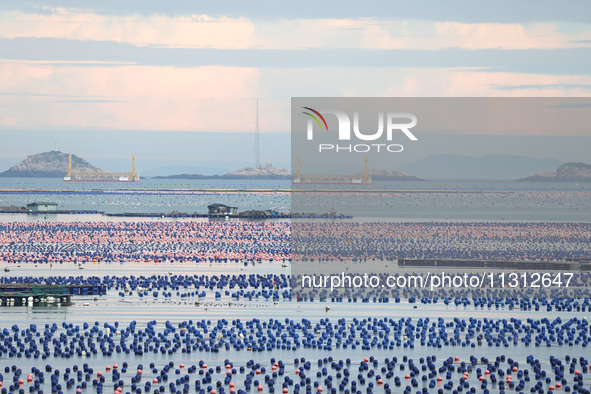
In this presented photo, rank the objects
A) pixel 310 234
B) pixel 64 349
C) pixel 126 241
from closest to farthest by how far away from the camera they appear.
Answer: pixel 64 349 → pixel 126 241 → pixel 310 234

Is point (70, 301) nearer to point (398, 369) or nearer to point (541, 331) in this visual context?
point (398, 369)

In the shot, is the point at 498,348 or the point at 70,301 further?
the point at 70,301

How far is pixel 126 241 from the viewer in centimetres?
10362

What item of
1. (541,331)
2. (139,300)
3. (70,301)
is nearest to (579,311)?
(541,331)

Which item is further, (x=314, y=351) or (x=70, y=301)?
(x=70, y=301)

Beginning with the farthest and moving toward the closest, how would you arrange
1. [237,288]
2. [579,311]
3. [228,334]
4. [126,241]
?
[126,241]
[237,288]
[579,311]
[228,334]

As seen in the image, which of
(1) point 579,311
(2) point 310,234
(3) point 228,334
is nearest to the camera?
(3) point 228,334

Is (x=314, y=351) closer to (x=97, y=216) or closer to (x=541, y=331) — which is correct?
(x=541, y=331)

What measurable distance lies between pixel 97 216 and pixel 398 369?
355 ft

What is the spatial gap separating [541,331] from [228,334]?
17177 mm

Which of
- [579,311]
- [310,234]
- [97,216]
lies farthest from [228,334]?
[97,216]

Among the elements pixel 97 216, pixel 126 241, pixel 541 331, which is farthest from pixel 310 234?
pixel 541 331

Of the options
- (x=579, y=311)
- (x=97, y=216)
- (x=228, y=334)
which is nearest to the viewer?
(x=228, y=334)

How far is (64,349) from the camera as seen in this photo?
48000 mm
